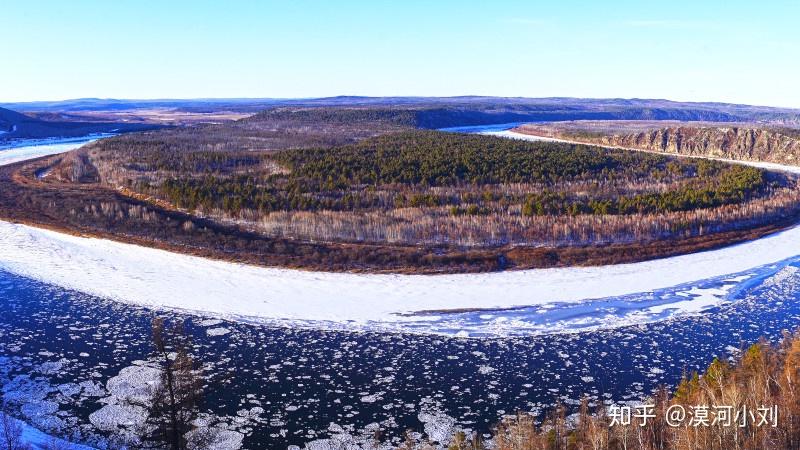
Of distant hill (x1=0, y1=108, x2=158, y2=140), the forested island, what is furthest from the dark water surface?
distant hill (x1=0, y1=108, x2=158, y2=140)

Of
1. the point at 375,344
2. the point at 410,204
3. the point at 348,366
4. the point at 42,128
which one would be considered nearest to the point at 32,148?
the point at 42,128

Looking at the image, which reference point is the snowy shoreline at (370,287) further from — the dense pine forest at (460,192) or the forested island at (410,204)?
the dense pine forest at (460,192)

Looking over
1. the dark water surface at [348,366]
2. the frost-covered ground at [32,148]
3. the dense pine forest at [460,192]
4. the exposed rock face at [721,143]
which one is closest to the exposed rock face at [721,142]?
the exposed rock face at [721,143]

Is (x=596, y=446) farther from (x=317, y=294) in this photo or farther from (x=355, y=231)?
(x=355, y=231)

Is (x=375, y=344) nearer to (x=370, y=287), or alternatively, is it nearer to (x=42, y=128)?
(x=370, y=287)

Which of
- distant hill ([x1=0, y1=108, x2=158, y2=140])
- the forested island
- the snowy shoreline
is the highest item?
distant hill ([x1=0, y1=108, x2=158, y2=140])

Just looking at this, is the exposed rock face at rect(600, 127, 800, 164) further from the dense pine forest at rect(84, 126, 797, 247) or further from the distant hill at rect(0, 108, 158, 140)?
the distant hill at rect(0, 108, 158, 140)
